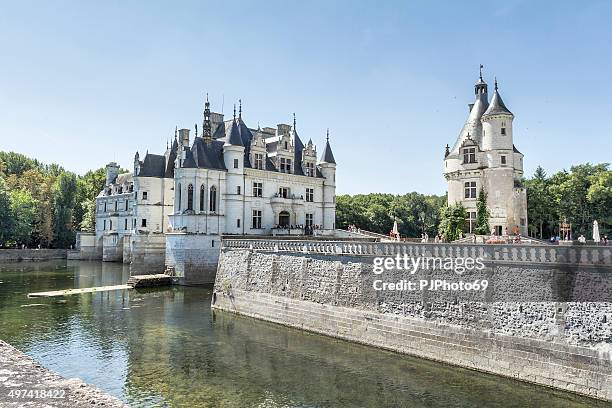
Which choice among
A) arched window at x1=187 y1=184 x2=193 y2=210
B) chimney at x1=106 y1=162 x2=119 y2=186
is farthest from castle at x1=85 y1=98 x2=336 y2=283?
chimney at x1=106 y1=162 x2=119 y2=186

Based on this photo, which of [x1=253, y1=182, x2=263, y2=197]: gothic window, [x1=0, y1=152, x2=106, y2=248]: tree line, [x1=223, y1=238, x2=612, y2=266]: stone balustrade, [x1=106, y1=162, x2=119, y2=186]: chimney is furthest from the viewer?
[x1=106, y1=162, x2=119, y2=186]: chimney

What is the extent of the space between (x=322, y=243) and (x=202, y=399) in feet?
33.2

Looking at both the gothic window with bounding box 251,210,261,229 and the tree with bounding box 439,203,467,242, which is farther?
the gothic window with bounding box 251,210,261,229

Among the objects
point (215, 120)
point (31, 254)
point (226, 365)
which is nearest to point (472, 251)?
point (226, 365)

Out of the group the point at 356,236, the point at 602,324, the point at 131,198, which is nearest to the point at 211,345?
the point at 602,324

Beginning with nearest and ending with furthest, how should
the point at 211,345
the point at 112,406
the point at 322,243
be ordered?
the point at 112,406
the point at 211,345
the point at 322,243

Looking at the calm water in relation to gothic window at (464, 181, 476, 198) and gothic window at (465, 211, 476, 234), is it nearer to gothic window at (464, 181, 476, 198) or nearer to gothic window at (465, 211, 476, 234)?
gothic window at (465, 211, 476, 234)

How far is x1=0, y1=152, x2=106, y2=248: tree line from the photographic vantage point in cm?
5731

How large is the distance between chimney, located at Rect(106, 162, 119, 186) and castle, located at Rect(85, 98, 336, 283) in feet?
61.6

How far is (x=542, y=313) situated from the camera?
13.8 m

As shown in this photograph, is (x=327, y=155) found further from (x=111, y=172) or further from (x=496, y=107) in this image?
(x=111, y=172)

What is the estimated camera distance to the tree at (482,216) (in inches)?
1243

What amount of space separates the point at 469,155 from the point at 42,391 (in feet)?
101

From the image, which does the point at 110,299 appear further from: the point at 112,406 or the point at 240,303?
the point at 112,406
